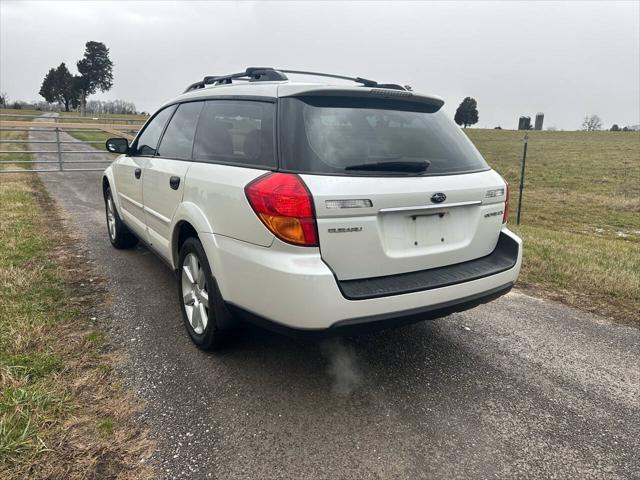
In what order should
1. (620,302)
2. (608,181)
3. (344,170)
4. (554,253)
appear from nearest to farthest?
(344,170)
(620,302)
(554,253)
(608,181)

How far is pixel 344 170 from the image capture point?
2.42m

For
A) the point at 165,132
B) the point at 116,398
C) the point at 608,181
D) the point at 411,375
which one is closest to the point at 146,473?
the point at 116,398

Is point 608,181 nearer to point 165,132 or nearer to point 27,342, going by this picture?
point 165,132

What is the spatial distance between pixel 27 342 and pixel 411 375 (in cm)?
246

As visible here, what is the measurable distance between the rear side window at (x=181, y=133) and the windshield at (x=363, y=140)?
3.72 feet

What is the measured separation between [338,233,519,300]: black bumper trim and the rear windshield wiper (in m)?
0.57

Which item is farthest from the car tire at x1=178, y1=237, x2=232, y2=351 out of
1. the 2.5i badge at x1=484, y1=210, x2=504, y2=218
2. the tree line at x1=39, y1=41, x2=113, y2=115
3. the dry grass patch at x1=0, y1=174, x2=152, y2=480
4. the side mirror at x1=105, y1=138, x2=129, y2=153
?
the tree line at x1=39, y1=41, x2=113, y2=115

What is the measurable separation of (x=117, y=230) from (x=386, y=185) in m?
3.90

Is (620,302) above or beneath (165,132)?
beneath

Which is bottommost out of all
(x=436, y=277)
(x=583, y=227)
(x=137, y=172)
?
(x=583, y=227)

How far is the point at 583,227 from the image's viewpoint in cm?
989

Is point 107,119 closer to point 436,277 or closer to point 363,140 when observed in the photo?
point 363,140

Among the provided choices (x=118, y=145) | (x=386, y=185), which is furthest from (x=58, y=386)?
(x=118, y=145)

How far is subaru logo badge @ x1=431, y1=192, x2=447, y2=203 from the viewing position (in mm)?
2582
